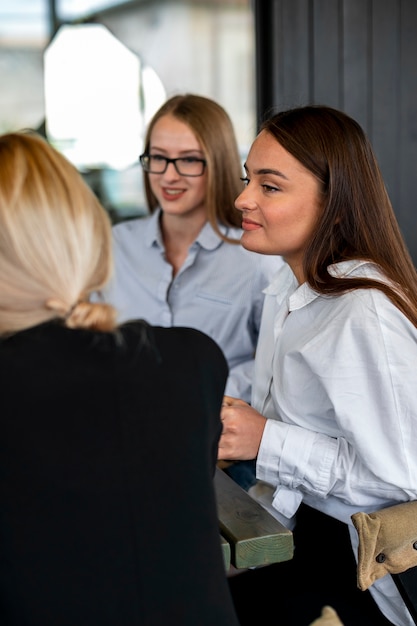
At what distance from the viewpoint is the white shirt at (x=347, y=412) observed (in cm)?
151

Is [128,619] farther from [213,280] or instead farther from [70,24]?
[70,24]

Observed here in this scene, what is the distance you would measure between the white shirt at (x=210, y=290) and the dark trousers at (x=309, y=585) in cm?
70

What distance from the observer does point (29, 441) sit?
960mm

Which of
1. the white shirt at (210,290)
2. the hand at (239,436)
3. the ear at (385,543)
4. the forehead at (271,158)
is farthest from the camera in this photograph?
A: the white shirt at (210,290)

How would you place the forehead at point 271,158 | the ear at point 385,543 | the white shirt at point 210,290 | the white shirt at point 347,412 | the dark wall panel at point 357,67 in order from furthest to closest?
the dark wall panel at point 357,67, the white shirt at point 210,290, the forehead at point 271,158, the white shirt at point 347,412, the ear at point 385,543

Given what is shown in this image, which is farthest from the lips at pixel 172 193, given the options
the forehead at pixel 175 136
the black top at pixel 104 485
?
the black top at pixel 104 485

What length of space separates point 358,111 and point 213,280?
4.95ft

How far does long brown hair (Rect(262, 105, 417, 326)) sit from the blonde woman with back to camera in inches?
25.3

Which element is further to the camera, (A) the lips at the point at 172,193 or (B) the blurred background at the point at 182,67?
(B) the blurred background at the point at 182,67

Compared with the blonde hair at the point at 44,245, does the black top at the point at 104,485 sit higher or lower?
lower

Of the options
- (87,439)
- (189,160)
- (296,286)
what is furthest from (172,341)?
(189,160)

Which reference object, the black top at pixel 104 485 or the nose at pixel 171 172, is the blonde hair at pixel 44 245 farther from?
the nose at pixel 171 172

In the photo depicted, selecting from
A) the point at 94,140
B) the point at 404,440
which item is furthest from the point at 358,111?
the point at 404,440

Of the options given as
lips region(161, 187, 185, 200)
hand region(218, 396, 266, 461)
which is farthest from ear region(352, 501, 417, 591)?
lips region(161, 187, 185, 200)
